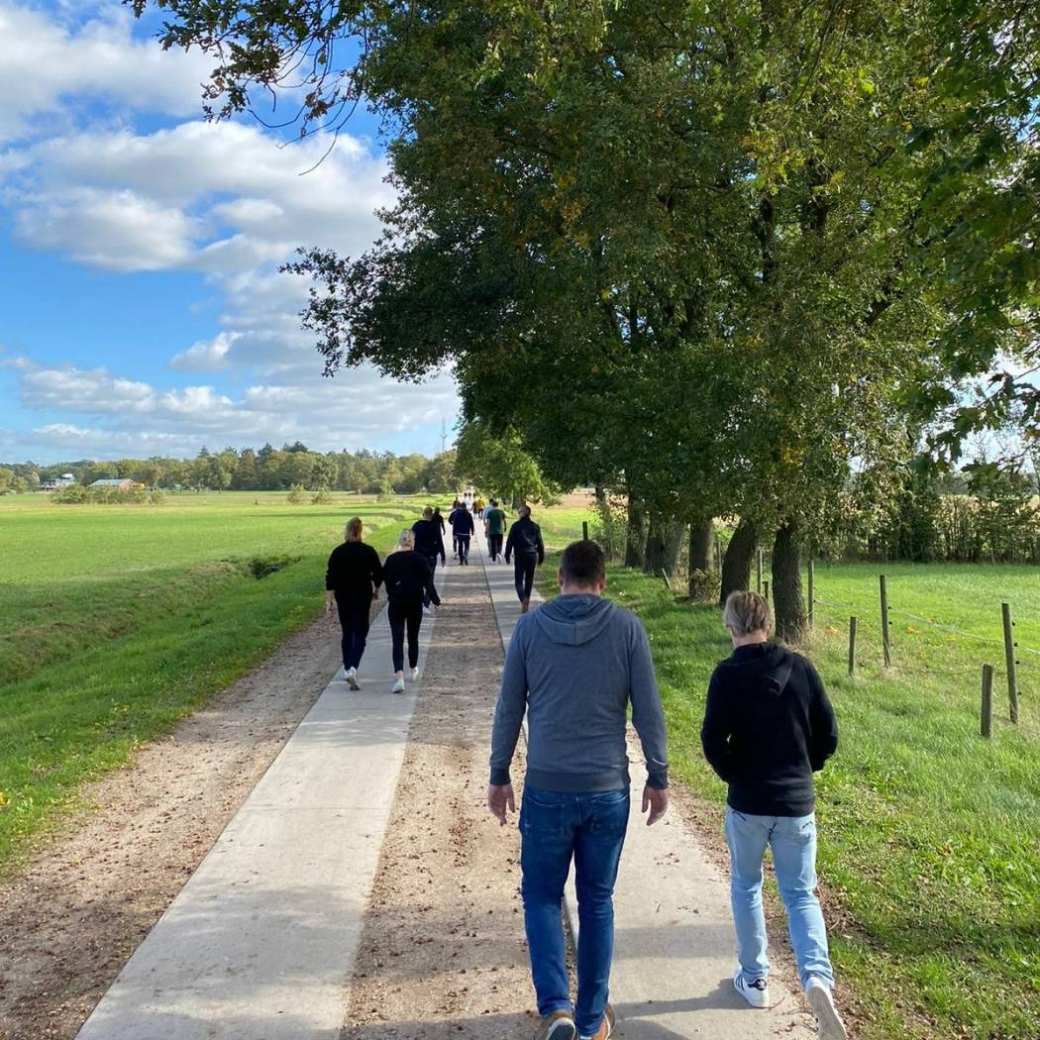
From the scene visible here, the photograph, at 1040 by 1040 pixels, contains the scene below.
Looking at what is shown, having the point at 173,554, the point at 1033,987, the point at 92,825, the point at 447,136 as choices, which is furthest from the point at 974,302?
the point at 173,554

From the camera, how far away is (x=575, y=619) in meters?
3.56

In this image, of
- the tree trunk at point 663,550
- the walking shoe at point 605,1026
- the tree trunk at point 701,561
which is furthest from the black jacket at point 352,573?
the tree trunk at point 663,550

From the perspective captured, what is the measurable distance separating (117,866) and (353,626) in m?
4.80

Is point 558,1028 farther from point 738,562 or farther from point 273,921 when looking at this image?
point 738,562

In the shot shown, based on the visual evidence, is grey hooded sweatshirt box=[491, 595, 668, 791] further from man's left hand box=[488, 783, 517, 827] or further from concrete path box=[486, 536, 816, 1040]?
concrete path box=[486, 536, 816, 1040]

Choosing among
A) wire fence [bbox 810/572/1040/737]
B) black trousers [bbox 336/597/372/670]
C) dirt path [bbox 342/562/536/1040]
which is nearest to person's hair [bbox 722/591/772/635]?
dirt path [bbox 342/562/536/1040]

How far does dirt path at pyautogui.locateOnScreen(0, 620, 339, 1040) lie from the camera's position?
158 inches

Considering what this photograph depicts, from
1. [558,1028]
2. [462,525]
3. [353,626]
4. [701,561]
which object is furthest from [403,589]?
[462,525]

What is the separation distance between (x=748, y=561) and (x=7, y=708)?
12047 millimetres

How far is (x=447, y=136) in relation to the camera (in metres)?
10.5

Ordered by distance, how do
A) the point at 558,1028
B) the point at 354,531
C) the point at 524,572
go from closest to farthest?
the point at 558,1028, the point at 354,531, the point at 524,572

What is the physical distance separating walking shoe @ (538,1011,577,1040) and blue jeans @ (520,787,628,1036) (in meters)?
0.08

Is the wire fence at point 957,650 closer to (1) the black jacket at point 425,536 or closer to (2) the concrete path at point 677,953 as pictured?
(2) the concrete path at point 677,953

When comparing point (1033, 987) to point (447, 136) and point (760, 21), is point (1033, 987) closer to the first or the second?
point (760, 21)
